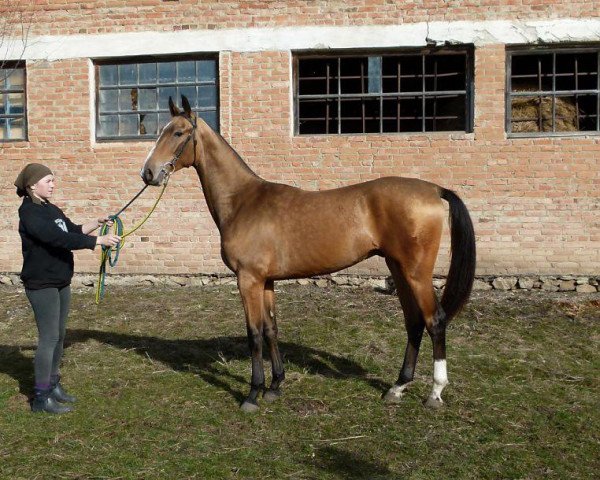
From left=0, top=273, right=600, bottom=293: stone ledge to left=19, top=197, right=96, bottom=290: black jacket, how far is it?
523 centimetres

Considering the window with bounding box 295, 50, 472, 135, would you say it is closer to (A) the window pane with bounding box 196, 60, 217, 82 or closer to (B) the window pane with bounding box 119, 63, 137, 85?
(A) the window pane with bounding box 196, 60, 217, 82

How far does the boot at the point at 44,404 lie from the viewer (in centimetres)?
509

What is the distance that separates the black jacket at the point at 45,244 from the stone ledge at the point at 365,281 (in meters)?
5.23

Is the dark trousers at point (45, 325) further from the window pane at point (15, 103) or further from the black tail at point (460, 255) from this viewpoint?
the window pane at point (15, 103)

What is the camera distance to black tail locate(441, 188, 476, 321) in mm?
5160

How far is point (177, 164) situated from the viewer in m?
5.38

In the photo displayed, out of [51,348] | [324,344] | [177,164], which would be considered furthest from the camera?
[324,344]

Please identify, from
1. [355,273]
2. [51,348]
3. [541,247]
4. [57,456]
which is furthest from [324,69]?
[57,456]

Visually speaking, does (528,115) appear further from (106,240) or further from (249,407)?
(106,240)

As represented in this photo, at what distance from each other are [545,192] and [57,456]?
7612 millimetres

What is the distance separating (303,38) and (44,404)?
22.1 ft

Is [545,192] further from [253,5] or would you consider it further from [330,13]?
[253,5]

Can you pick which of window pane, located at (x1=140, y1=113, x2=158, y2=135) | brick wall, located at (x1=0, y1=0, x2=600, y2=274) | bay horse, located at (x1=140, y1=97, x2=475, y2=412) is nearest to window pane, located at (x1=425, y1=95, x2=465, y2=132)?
brick wall, located at (x1=0, y1=0, x2=600, y2=274)

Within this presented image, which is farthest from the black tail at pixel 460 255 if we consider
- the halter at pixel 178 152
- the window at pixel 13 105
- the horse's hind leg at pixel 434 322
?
the window at pixel 13 105
